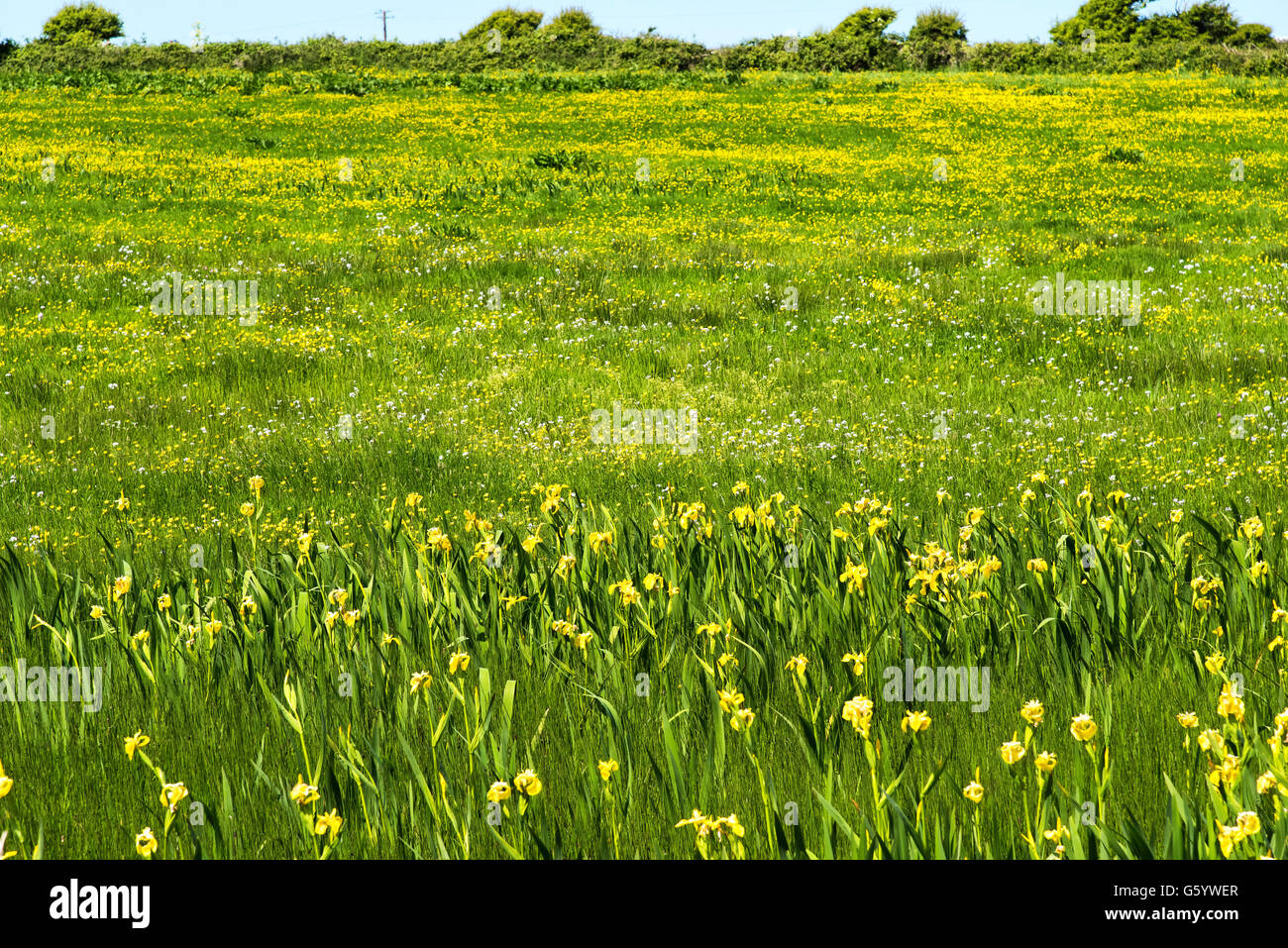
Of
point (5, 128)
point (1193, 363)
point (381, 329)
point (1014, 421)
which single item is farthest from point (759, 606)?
point (5, 128)

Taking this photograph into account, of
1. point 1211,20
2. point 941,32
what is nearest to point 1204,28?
point 1211,20

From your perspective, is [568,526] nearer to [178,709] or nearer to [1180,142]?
[178,709]

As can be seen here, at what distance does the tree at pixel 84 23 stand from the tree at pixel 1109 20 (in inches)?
2470

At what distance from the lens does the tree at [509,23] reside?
75.5m

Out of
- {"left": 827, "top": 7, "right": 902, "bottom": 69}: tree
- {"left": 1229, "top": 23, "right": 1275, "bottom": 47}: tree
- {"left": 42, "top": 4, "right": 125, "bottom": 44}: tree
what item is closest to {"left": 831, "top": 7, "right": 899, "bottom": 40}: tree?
{"left": 827, "top": 7, "right": 902, "bottom": 69}: tree

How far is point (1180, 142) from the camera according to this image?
2805cm

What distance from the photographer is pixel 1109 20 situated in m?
72.1

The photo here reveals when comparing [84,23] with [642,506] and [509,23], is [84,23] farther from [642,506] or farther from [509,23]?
[642,506]

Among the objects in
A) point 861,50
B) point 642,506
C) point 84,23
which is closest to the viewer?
point 642,506

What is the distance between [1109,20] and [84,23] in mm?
68032

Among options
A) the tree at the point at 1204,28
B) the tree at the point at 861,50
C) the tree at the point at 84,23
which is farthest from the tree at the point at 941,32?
the tree at the point at 84,23

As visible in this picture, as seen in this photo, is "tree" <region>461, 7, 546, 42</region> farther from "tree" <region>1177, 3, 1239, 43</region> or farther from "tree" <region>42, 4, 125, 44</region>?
"tree" <region>1177, 3, 1239, 43</region>

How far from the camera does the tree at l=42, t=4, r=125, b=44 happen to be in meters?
75.0

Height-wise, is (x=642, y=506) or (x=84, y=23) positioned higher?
(x=84, y=23)
